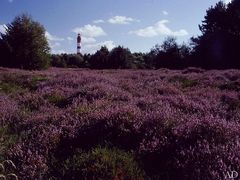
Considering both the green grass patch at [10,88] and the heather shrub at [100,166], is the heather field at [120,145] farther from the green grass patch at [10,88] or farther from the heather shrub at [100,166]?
the green grass patch at [10,88]

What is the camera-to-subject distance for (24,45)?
42875 millimetres

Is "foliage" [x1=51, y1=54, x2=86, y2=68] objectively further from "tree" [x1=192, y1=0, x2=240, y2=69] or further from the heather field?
the heather field

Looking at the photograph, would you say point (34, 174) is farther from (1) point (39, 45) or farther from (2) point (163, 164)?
(1) point (39, 45)

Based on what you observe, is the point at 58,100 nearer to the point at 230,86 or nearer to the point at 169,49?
the point at 230,86

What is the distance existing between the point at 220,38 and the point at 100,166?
49914 mm

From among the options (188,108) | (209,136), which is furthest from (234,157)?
(188,108)

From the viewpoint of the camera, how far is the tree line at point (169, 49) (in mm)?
42531

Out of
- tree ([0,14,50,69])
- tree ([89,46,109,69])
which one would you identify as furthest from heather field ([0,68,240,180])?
tree ([89,46,109,69])

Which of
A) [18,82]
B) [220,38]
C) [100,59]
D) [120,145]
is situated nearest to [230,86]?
[18,82]

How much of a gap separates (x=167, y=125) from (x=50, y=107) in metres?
4.12

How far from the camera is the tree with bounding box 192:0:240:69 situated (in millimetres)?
49688

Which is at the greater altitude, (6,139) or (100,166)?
(100,166)

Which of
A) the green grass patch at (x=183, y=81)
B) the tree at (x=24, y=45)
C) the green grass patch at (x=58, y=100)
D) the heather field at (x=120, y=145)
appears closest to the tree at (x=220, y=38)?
the tree at (x=24, y=45)

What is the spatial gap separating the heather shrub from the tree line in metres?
36.8
